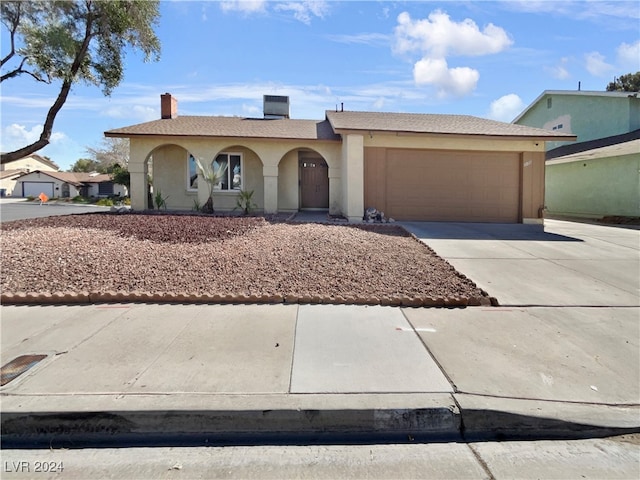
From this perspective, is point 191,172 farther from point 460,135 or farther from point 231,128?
point 460,135

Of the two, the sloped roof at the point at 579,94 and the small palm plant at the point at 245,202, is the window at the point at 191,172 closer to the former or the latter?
the small palm plant at the point at 245,202

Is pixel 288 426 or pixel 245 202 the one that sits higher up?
pixel 245 202

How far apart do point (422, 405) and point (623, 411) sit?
1.76m

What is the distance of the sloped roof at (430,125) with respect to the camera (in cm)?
1334

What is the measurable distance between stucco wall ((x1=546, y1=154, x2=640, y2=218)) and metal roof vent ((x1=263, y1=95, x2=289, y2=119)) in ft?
49.2

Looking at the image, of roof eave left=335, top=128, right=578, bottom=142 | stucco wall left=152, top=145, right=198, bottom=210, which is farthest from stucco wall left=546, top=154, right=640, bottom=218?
stucco wall left=152, top=145, right=198, bottom=210

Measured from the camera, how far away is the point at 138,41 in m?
14.6

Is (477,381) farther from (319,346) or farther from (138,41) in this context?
(138,41)

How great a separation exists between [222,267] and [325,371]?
12.0ft

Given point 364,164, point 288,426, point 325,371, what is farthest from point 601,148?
point 288,426

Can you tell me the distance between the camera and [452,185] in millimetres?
13859

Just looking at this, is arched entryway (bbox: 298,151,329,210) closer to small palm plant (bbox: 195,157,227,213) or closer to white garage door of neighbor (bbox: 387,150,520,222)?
small palm plant (bbox: 195,157,227,213)

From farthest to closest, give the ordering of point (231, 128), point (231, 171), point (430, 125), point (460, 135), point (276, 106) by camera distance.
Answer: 1. point (276, 106)
2. point (231, 171)
3. point (231, 128)
4. point (430, 125)
5. point (460, 135)

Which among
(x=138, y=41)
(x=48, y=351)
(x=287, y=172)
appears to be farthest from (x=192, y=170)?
(x=48, y=351)
